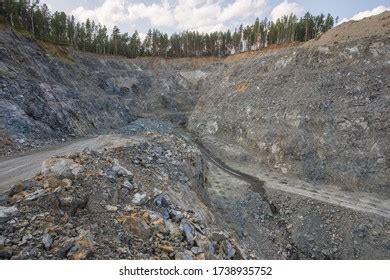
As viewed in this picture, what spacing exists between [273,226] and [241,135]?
56.4 ft

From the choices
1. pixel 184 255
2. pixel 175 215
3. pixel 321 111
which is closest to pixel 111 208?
pixel 175 215

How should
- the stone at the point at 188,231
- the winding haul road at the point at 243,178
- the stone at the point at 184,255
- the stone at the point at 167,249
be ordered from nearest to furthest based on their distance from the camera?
the stone at the point at 184,255, the stone at the point at 167,249, the stone at the point at 188,231, the winding haul road at the point at 243,178

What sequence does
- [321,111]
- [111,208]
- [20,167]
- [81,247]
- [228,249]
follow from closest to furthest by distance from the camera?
[81,247] → [111,208] → [228,249] → [20,167] → [321,111]

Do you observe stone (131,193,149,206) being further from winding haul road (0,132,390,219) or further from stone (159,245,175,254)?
winding haul road (0,132,390,219)

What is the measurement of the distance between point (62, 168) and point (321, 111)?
2922 cm

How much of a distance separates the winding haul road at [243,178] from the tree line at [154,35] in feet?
160

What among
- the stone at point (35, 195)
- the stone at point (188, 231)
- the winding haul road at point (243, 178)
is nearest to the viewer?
the stone at point (35, 195)

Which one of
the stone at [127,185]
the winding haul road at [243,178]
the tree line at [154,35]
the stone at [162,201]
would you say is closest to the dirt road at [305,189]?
the winding haul road at [243,178]

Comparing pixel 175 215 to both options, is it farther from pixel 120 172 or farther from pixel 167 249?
pixel 120 172

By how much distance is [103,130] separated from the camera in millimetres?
36312

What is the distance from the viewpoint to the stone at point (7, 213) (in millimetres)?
8781

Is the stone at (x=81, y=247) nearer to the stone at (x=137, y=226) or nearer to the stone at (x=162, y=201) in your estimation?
the stone at (x=137, y=226)

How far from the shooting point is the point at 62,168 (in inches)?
503
